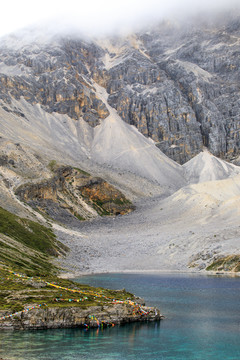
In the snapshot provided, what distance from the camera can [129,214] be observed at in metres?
170

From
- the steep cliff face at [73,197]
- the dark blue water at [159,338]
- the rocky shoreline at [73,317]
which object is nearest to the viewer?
the dark blue water at [159,338]

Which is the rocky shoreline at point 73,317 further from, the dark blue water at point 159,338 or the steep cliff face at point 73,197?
the steep cliff face at point 73,197

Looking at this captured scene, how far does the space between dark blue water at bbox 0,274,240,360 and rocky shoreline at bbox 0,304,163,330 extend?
0.86 m

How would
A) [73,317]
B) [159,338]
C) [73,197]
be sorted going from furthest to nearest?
[73,197]
[73,317]
[159,338]

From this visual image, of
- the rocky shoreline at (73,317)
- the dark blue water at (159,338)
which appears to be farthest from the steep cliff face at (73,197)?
the rocky shoreline at (73,317)

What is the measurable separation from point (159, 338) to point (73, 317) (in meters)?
8.30

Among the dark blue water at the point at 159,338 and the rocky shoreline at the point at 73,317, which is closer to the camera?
the dark blue water at the point at 159,338

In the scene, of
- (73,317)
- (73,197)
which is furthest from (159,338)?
(73,197)

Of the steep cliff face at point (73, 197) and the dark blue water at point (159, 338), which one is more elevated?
the steep cliff face at point (73, 197)

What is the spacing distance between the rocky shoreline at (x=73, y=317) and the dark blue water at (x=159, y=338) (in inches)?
33.9

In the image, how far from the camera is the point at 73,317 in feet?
134

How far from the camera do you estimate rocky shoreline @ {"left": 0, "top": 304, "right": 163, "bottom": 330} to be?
129ft

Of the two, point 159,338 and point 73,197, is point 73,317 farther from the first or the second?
point 73,197

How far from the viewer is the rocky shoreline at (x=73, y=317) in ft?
129
